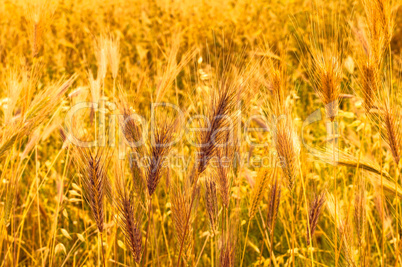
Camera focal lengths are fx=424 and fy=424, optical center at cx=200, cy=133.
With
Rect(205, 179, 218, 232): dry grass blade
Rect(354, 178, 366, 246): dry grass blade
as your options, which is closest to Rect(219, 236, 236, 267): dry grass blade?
Rect(205, 179, 218, 232): dry grass blade

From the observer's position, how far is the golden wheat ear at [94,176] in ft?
3.06

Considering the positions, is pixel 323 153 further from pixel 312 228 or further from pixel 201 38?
pixel 201 38

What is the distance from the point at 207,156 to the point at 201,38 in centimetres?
329

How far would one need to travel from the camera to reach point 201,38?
4.04 meters

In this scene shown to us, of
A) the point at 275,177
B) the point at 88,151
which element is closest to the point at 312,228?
the point at 275,177

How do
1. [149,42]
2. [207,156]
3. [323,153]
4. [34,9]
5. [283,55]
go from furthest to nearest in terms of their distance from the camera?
[149,42]
[34,9]
[323,153]
[283,55]
[207,156]

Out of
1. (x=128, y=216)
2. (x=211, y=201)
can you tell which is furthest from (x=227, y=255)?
(x=128, y=216)

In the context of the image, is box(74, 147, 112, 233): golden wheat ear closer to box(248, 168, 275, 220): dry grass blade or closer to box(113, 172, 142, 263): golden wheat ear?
box(113, 172, 142, 263): golden wheat ear

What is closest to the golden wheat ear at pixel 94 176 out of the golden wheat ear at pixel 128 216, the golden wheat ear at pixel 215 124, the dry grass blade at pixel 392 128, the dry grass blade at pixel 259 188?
the golden wheat ear at pixel 128 216

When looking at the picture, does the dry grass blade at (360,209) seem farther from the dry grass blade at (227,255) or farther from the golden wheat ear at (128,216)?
the golden wheat ear at (128,216)

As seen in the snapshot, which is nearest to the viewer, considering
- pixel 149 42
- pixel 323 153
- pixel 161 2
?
pixel 323 153

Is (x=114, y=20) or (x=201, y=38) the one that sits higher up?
(x=114, y=20)

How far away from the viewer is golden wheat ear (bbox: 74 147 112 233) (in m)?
0.93

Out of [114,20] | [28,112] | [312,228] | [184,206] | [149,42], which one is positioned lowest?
[312,228]
